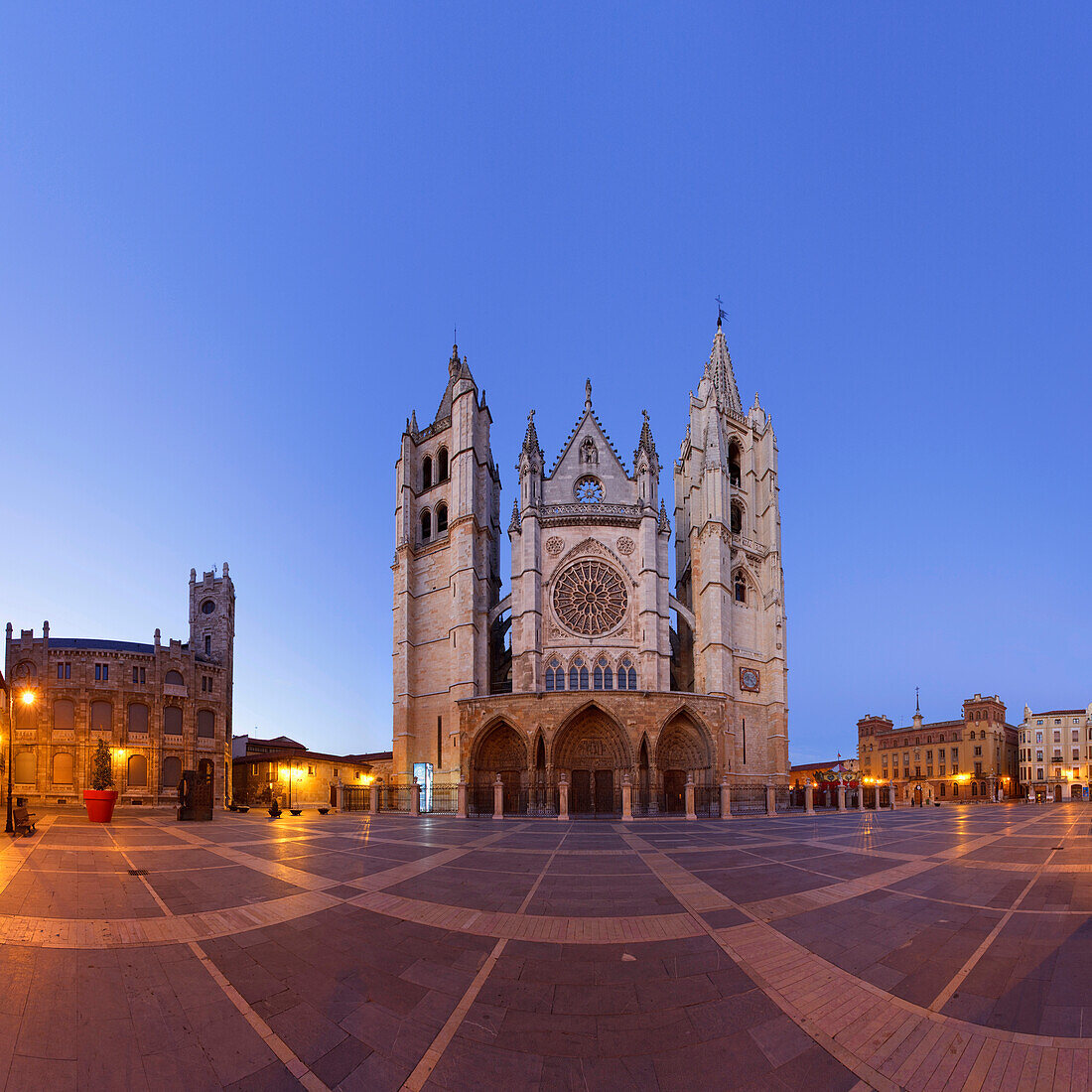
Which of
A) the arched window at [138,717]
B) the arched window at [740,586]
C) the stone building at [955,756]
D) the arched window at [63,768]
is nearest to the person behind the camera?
the arched window at [63,768]

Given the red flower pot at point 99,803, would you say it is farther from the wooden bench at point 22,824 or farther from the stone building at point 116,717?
the stone building at point 116,717

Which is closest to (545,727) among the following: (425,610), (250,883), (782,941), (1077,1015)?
(425,610)

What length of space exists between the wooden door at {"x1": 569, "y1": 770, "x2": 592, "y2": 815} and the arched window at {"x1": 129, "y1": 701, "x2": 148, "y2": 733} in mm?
28312

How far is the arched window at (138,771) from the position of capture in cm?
4000

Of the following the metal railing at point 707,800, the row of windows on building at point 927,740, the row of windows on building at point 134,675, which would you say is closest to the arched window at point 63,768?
the row of windows on building at point 134,675

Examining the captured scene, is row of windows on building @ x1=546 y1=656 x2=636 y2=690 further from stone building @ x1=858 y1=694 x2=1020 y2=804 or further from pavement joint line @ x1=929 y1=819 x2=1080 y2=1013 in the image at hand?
stone building @ x1=858 y1=694 x2=1020 y2=804

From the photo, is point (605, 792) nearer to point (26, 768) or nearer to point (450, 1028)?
point (450, 1028)

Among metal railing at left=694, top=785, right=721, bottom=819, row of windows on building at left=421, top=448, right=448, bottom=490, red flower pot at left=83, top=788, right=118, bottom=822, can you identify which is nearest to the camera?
red flower pot at left=83, top=788, right=118, bottom=822

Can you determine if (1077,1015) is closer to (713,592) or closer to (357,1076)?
(357,1076)

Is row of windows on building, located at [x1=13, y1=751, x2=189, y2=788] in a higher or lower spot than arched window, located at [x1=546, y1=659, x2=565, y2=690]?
lower

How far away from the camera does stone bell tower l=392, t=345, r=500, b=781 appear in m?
39.3

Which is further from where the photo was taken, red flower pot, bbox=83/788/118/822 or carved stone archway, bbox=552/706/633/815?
carved stone archway, bbox=552/706/633/815

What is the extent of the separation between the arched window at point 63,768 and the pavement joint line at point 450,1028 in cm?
4300

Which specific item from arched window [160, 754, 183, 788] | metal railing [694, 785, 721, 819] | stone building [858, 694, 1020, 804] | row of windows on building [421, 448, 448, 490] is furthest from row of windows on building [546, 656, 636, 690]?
stone building [858, 694, 1020, 804]
